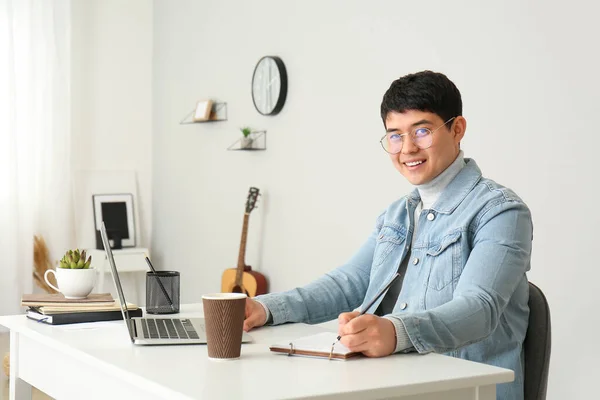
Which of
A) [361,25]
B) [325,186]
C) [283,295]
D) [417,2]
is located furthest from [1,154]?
[283,295]

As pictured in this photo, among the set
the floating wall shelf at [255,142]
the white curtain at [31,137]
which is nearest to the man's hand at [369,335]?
the floating wall shelf at [255,142]

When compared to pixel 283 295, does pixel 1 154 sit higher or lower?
higher

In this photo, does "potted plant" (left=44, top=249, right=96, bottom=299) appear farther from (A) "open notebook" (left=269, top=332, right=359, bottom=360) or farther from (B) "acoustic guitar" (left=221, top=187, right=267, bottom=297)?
(B) "acoustic guitar" (left=221, top=187, right=267, bottom=297)

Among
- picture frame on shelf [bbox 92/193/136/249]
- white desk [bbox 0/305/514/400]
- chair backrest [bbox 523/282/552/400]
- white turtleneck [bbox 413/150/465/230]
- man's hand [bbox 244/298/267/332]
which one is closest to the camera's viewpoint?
white desk [bbox 0/305/514/400]

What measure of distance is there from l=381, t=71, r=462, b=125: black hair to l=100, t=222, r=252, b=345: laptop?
2.11 feet

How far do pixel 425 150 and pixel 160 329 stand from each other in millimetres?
724

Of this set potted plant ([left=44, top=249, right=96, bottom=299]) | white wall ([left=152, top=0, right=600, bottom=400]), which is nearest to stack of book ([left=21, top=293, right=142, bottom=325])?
potted plant ([left=44, top=249, right=96, bottom=299])

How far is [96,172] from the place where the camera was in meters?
5.49

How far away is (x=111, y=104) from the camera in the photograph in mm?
5523

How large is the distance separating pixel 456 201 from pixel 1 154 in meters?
3.87

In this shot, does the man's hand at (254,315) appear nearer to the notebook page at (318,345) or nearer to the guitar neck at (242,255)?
the notebook page at (318,345)

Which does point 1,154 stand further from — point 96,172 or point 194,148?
point 194,148

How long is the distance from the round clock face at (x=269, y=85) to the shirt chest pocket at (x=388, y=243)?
89.1 inches

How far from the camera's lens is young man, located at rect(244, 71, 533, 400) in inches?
61.0
